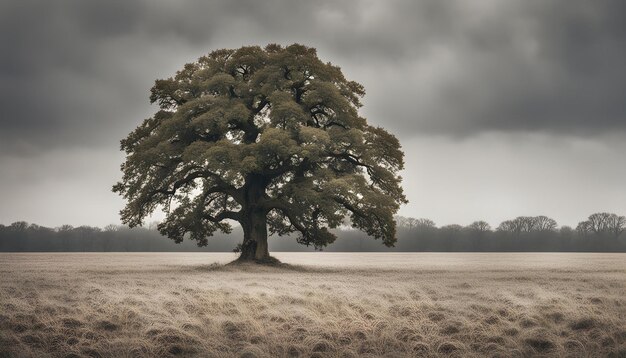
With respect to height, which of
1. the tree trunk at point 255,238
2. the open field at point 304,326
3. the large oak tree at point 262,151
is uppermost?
the large oak tree at point 262,151

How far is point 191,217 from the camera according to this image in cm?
3412

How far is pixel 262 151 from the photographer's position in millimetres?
31828

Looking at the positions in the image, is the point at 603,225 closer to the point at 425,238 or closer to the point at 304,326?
the point at 425,238

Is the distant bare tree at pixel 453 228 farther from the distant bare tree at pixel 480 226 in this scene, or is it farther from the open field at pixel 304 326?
the open field at pixel 304 326

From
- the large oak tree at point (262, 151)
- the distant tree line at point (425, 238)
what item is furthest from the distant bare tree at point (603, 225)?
the large oak tree at point (262, 151)

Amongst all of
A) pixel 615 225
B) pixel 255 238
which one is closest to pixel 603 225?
pixel 615 225

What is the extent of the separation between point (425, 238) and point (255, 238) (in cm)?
10505

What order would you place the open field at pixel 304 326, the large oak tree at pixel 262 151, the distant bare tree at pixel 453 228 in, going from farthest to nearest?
the distant bare tree at pixel 453 228
the large oak tree at pixel 262 151
the open field at pixel 304 326

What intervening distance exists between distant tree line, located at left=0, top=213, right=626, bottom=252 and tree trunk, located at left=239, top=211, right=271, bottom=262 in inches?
3765

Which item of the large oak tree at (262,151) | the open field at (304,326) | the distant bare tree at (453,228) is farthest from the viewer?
the distant bare tree at (453,228)

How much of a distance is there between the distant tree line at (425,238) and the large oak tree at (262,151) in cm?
9413

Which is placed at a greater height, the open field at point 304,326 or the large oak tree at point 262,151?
the large oak tree at point 262,151

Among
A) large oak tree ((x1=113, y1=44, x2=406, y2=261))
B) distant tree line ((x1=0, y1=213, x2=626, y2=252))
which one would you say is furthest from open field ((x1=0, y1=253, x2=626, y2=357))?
distant tree line ((x1=0, y1=213, x2=626, y2=252))

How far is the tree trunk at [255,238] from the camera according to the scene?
3509 centimetres
